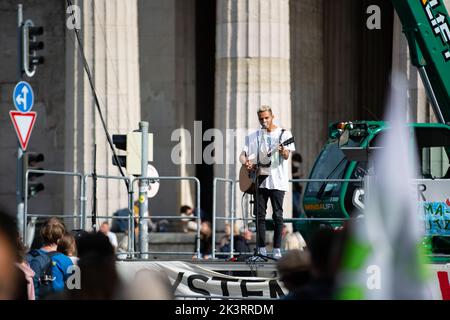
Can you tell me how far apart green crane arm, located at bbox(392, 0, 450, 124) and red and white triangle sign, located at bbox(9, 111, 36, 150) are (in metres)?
8.10

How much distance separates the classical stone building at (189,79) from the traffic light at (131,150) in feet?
15.5

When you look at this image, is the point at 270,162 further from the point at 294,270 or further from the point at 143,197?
the point at 294,270

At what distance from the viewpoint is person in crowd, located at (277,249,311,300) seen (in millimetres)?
7559

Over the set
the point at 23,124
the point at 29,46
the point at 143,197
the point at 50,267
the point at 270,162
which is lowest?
the point at 50,267

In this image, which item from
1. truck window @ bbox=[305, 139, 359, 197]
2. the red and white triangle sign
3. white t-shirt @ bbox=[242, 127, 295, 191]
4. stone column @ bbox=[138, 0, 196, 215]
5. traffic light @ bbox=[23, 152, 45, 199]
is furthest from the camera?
stone column @ bbox=[138, 0, 196, 215]

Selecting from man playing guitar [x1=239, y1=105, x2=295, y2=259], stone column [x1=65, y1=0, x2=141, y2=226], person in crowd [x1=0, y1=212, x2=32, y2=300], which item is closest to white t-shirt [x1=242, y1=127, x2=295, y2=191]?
man playing guitar [x1=239, y1=105, x2=295, y2=259]

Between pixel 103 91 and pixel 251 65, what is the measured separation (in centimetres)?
289

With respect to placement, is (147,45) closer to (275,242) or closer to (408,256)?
(275,242)

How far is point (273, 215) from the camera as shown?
1627 cm

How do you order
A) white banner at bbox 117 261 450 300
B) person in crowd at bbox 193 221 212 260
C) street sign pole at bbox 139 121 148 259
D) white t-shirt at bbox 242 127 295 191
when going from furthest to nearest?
person in crowd at bbox 193 221 212 260 < street sign pole at bbox 139 121 148 259 < white t-shirt at bbox 242 127 295 191 < white banner at bbox 117 261 450 300

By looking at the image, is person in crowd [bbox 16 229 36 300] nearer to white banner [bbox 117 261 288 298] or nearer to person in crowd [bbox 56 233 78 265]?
person in crowd [bbox 56 233 78 265]

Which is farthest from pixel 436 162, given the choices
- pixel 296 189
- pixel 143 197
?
pixel 296 189
